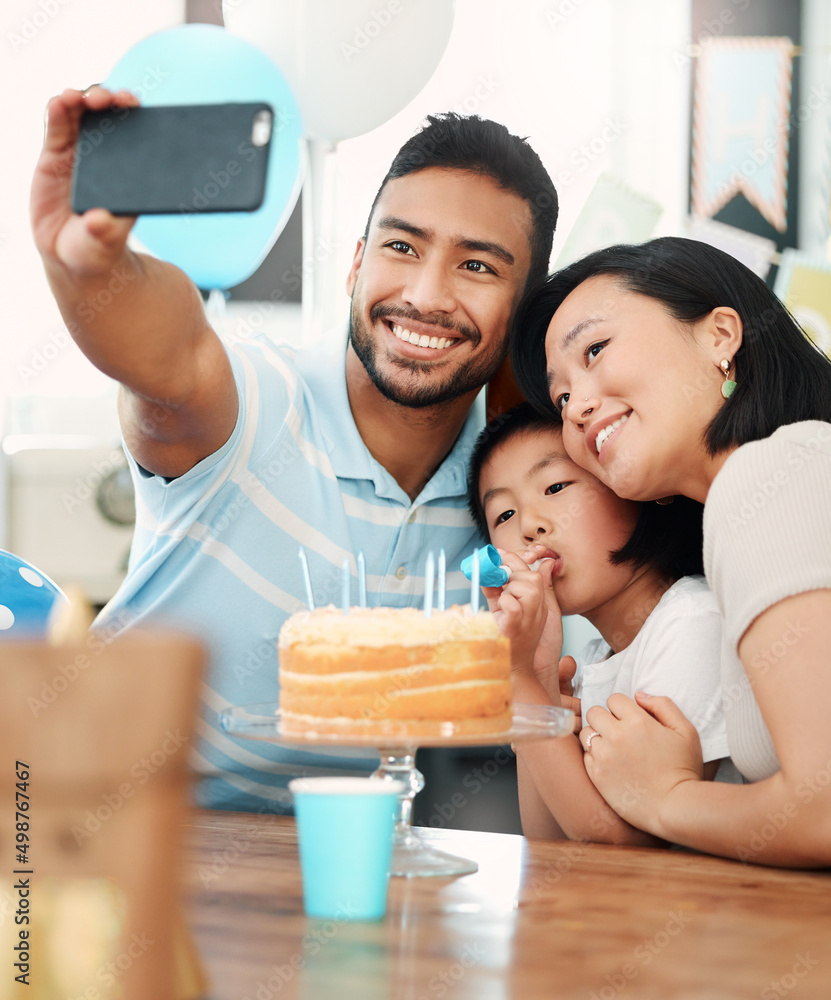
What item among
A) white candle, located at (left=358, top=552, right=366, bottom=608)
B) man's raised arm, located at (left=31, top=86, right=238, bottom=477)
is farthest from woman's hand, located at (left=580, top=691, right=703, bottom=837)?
man's raised arm, located at (left=31, top=86, right=238, bottom=477)

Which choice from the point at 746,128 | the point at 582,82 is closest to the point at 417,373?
the point at 582,82

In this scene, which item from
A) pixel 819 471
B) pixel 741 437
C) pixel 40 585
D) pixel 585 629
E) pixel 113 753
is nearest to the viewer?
pixel 113 753

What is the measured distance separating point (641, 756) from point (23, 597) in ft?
2.98

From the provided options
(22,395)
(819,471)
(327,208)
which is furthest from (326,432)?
(22,395)

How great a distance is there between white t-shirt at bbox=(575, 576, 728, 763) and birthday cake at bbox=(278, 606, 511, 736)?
0.40m

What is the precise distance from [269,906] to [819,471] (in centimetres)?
71

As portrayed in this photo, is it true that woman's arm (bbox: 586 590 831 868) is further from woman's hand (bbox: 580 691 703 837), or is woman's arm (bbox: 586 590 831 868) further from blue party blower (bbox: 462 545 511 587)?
blue party blower (bbox: 462 545 511 587)

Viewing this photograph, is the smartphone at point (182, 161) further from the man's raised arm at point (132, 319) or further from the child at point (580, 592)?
the child at point (580, 592)

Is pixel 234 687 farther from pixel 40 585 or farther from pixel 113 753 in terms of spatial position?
pixel 113 753

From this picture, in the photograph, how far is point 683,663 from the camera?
1391mm

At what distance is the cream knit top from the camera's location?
40.6 inches

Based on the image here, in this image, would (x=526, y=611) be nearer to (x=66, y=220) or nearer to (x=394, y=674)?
(x=394, y=674)

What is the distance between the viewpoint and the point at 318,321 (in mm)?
3639

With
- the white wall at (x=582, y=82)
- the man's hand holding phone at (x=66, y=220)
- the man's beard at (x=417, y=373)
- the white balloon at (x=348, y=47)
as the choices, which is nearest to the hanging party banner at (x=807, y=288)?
Answer: the white wall at (x=582, y=82)
